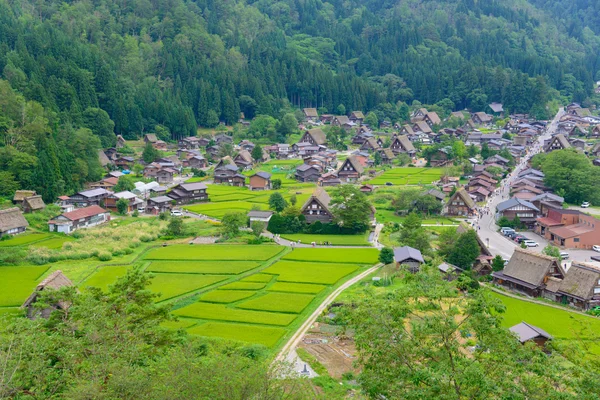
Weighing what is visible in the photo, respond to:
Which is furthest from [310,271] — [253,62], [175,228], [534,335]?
[253,62]

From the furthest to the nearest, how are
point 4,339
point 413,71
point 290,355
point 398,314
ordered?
1. point 413,71
2. point 290,355
3. point 4,339
4. point 398,314

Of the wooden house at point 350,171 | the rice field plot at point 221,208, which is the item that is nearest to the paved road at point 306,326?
the rice field plot at point 221,208

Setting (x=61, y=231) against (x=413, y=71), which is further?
(x=413, y=71)

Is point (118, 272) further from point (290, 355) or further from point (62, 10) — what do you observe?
point (62, 10)

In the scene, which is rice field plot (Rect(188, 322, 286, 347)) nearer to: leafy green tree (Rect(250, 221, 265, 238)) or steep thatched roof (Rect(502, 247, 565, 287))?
steep thatched roof (Rect(502, 247, 565, 287))

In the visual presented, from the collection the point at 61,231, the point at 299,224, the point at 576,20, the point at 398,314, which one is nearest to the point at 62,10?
the point at 61,231

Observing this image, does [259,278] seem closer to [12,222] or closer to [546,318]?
[546,318]
